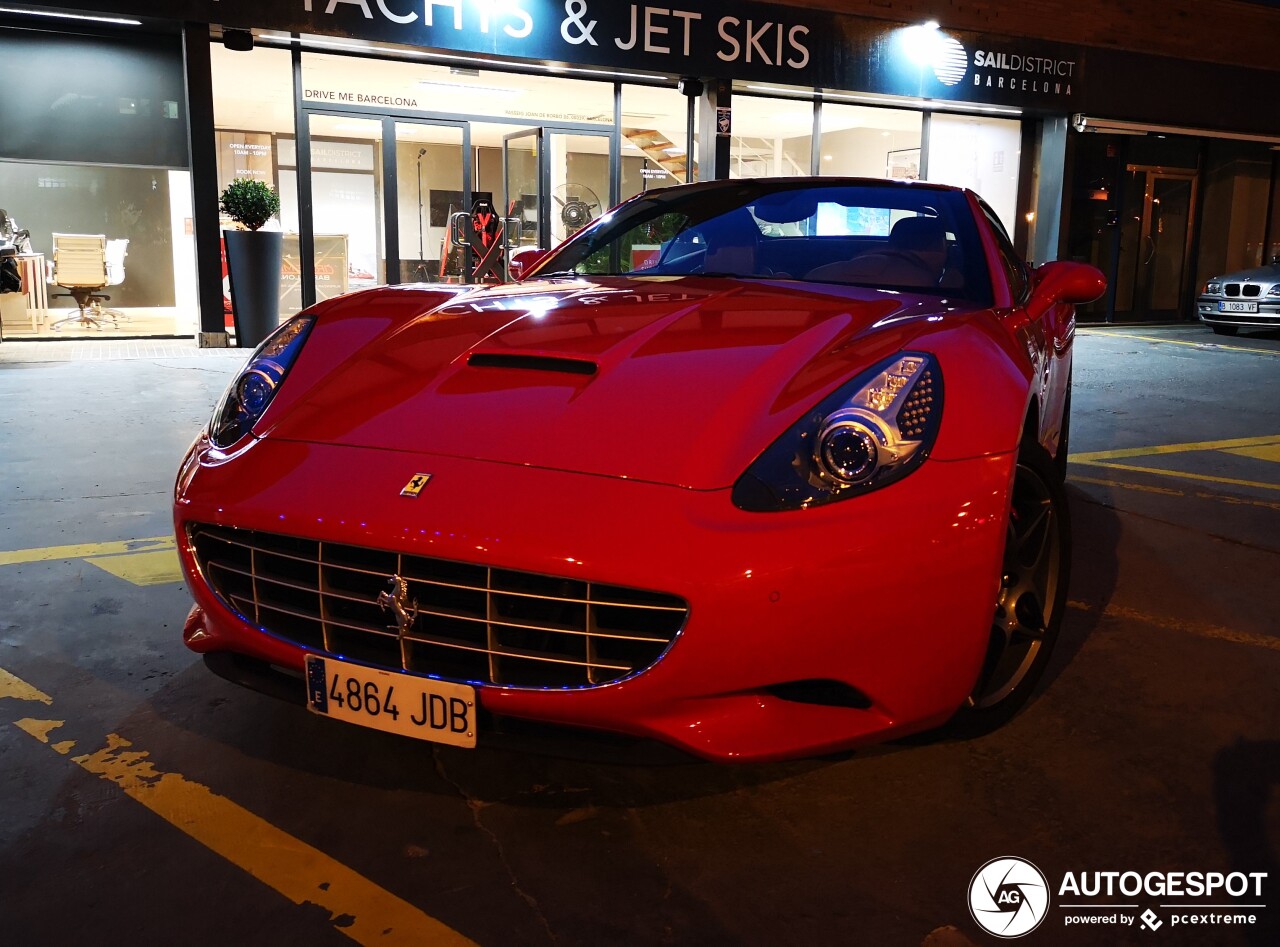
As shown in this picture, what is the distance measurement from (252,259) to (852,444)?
30.6 ft

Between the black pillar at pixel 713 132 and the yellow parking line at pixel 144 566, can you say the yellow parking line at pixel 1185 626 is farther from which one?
the black pillar at pixel 713 132

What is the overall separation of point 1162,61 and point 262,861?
17049 millimetres

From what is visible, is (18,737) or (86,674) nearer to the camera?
(18,737)

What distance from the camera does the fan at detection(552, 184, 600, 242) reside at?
13602 millimetres

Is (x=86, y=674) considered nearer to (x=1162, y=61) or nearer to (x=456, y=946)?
(x=456, y=946)

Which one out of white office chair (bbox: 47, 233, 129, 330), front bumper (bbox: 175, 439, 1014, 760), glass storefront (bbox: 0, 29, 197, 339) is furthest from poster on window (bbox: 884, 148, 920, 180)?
front bumper (bbox: 175, 439, 1014, 760)

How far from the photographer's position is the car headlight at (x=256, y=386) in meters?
2.37

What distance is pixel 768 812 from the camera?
2143mm

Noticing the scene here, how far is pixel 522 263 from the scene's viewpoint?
3.85m

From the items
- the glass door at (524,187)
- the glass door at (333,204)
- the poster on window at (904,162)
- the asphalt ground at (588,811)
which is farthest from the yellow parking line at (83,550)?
the poster on window at (904,162)

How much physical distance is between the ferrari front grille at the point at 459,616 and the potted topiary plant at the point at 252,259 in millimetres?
8821

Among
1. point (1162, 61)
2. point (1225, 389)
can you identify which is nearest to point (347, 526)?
point (1225, 389)

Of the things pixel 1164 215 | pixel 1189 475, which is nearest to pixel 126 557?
pixel 1189 475

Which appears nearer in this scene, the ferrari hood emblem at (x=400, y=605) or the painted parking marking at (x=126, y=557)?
the ferrari hood emblem at (x=400, y=605)
